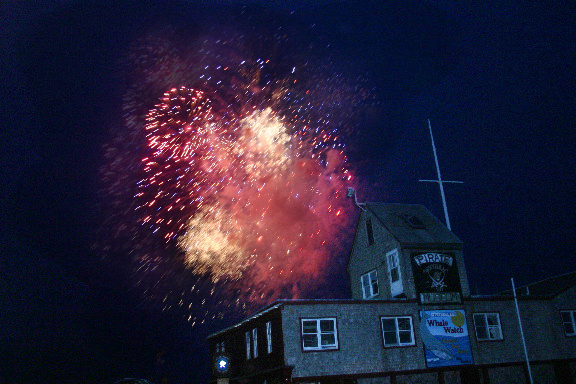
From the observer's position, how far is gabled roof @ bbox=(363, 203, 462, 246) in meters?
32.9

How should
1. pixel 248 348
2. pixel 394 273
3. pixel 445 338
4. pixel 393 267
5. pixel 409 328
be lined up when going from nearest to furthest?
pixel 409 328, pixel 445 338, pixel 394 273, pixel 393 267, pixel 248 348

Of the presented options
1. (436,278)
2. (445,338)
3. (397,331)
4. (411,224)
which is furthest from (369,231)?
(445,338)

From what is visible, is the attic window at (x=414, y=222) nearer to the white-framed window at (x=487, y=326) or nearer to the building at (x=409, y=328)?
the building at (x=409, y=328)

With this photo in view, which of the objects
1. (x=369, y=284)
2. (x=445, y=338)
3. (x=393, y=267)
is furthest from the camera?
(x=369, y=284)

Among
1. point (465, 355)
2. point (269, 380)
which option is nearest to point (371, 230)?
point (465, 355)

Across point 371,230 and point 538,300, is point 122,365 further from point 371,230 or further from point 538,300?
point 538,300

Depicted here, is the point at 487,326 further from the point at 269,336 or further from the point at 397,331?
the point at 269,336

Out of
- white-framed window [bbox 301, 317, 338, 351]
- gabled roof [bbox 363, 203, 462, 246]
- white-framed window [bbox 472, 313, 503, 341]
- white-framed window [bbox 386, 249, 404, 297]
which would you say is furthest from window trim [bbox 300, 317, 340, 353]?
white-framed window [bbox 472, 313, 503, 341]

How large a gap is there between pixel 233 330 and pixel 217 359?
16405mm

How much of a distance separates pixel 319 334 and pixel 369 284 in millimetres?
10041

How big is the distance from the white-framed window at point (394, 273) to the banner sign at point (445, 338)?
256cm

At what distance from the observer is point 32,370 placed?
351 feet

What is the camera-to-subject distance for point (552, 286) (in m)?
37.1

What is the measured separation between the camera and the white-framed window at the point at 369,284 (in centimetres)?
3566
